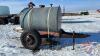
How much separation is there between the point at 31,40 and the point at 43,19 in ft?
3.56

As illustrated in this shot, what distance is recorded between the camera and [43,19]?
13.5 meters

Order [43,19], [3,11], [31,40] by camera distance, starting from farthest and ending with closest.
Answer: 1. [3,11]
2. [43,19]
3. [31,40]

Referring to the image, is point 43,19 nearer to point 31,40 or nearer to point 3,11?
point 31,40

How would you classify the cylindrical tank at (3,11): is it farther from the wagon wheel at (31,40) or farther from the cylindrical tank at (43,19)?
the wagon wheel at (31,40)

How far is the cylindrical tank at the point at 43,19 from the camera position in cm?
1339

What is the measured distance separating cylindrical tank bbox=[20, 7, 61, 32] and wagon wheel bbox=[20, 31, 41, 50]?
1.55ft

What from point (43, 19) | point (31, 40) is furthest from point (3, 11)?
point (31, 40)

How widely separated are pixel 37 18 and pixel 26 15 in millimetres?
613

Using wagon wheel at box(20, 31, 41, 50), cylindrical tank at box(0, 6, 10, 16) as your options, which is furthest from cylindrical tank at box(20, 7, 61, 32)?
cylindrical tank at box(0, 6, 10, 16)

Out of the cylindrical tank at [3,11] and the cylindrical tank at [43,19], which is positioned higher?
the cylindrical tank at [43,19]

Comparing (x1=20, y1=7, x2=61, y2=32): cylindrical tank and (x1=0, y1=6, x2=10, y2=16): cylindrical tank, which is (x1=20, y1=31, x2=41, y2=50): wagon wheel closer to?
(x1=20, y1=7, x2=61, y2=32): cylindrical tank

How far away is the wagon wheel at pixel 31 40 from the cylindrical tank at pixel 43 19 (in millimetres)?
473

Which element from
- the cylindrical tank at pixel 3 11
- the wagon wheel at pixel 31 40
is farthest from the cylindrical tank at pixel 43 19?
the cylindrical tank at pixel 3 11

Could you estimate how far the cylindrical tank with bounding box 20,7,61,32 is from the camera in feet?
43.9
